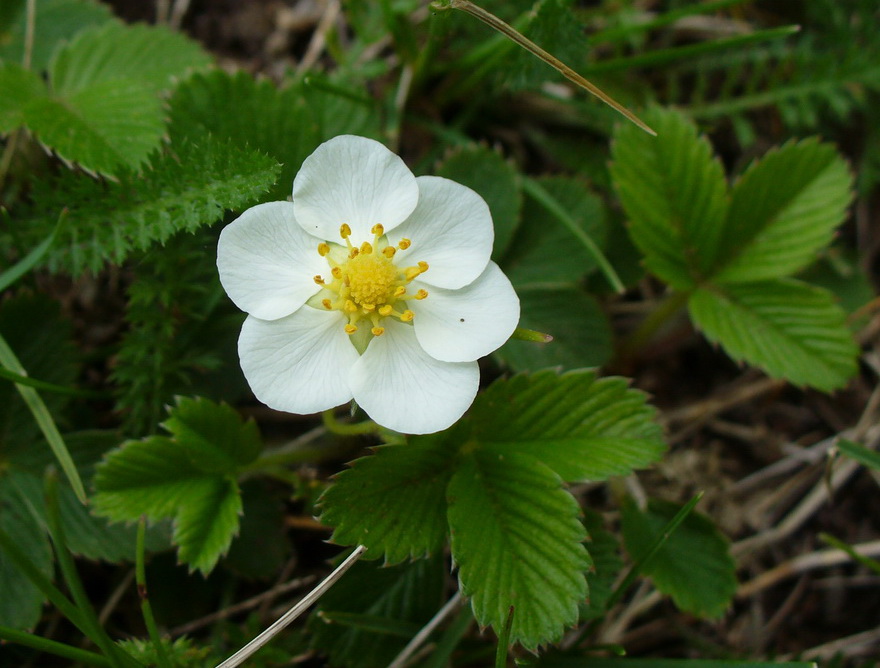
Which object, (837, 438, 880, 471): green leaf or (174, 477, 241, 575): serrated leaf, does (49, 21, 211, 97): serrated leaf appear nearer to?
(174, 477, 241, 575): serrated leaf

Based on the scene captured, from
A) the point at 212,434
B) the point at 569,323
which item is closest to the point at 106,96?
the point at 212,434

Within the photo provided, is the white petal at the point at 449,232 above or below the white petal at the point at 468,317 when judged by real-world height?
above

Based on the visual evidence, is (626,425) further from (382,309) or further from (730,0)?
(730,0)

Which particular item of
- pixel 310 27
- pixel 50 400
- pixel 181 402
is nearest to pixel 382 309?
pixel 181 402

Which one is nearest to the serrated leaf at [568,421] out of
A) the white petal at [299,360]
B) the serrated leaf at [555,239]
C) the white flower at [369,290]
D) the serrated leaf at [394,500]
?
the serrated leaf at [394,500]

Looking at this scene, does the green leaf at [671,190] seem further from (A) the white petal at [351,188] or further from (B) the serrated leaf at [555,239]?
(A) the white petal at [351,188]

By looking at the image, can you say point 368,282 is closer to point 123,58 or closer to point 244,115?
→ point 244,115

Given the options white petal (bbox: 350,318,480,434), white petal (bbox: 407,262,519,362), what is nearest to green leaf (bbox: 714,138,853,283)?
white petal (bbox: 407,262,519,362)
